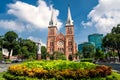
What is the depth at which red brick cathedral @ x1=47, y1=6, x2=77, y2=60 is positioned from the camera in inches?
4200

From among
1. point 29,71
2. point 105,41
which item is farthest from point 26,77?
point 105,41

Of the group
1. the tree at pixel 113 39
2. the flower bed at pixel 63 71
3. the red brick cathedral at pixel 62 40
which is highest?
the red brick cathedral at pixel 62 40

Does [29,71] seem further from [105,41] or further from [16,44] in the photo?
[16,44]

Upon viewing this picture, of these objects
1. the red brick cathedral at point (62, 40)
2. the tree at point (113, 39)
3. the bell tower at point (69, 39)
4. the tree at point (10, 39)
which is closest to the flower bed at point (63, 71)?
the tree at point (113, 39)

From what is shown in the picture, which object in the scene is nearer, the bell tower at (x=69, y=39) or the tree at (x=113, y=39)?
the tree at (x=113, y=39)

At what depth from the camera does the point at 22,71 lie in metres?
11.7

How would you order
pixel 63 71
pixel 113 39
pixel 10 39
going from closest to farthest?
pixel 63 71 → pixel 113 39 → pixel 10 39

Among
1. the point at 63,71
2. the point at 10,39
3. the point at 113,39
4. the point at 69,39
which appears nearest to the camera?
the point at 63,71

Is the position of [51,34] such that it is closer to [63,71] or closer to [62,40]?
[62,40]

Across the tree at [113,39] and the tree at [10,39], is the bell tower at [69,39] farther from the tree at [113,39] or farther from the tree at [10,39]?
the tree at [113,39]

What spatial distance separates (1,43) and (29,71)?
65.6m

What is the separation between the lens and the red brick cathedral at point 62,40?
350ft

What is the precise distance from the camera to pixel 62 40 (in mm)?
109375

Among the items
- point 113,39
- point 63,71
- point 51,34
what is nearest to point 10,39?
point 113,39
